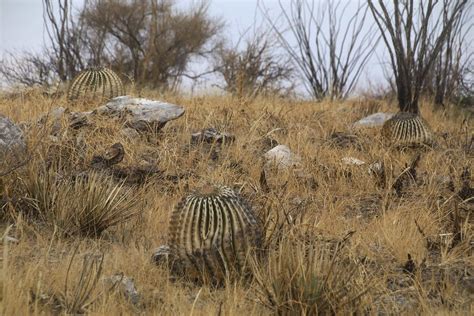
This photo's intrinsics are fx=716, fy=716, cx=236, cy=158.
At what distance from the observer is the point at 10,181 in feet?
14.0

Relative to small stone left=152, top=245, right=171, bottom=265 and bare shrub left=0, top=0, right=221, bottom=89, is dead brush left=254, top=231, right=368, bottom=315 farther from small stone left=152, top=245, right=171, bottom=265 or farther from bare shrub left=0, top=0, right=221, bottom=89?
bare shrub left=0, top=0, right=221, bottom=89

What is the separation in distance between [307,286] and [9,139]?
2439mm

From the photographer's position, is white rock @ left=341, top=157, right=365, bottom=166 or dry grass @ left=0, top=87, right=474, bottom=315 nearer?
dry grass @ left=0, top=87, right=474, bottom=315

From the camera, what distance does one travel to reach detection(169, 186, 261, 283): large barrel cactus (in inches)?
129

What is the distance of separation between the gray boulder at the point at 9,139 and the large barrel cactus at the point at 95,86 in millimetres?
2566

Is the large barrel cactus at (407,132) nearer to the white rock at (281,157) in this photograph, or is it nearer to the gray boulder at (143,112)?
the white rock at (281,157)

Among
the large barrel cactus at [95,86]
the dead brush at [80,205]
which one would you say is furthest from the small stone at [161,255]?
the large barrel cactus at [95,86]

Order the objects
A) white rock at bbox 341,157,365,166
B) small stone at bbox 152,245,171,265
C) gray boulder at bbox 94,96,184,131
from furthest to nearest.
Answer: gray boulder at bbox 94,96,184,131, white rock at bbox 341,157,365,166, small stone at bbox 152,245,171,265

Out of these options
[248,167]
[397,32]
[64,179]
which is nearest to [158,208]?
[64,179]

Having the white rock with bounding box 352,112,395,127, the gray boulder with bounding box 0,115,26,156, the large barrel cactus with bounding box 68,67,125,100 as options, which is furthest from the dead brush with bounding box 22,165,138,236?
the white rock with bounding box 352,112,395,127

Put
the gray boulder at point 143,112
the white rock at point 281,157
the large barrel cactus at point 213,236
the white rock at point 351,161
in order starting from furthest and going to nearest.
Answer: the gray boulder at point 143,112, the white rock at point 351,161, the white rock at point 281,157, the large barrel cactus at point 213,236

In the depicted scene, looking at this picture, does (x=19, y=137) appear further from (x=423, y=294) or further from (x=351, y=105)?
(x=351, y=105)

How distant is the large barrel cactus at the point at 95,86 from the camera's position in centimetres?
718

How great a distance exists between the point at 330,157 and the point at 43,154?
94.9 inches
